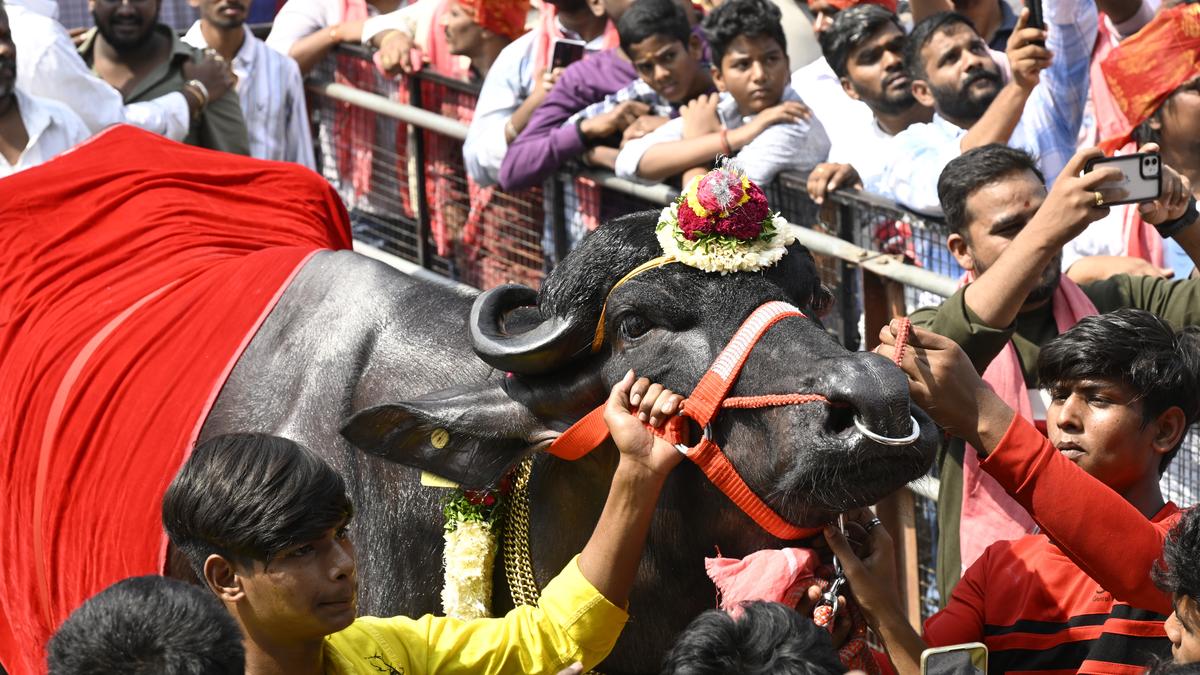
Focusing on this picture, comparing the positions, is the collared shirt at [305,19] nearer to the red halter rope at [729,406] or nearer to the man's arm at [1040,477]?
the red halter rope at [729,406]

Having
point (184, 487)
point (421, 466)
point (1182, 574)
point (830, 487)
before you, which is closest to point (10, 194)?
point (421, 466)

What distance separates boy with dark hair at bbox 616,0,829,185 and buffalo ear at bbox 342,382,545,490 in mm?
2835

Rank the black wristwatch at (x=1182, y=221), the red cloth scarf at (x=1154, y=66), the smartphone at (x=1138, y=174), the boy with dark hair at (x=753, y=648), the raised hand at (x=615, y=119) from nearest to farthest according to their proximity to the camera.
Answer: the boy with dark hair at (x=753, y=648), the smartphone at (x=1138, y=174), the black wristwatch at (x=1182, y=221), the red cloth scarf at (x=1154, y=66), the raised hand at (x=615, y=119)

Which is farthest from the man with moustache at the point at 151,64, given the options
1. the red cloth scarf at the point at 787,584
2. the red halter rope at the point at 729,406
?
the red cloth scarf at the point at 787,584

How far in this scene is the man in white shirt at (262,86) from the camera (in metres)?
9.42

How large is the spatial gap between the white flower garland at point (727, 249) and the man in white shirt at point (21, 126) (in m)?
4.20

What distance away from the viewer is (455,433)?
13.7ft

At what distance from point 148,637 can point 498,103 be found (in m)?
5.75

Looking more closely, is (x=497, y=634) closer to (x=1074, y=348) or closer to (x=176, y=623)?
(x=176, y=623)

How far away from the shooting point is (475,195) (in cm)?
859

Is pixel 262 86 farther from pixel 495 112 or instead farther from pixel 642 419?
pixel 642 419

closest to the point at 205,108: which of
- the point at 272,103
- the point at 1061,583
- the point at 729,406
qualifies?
the point at 272,103

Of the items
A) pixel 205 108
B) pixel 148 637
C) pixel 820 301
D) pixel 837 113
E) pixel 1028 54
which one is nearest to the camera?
pixel 148 637

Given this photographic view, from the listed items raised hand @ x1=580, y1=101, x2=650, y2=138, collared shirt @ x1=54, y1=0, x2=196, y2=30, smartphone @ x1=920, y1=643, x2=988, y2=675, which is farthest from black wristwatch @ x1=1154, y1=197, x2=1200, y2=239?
collared shirt @ x1=54, y1=0, x2=196, y2=30
